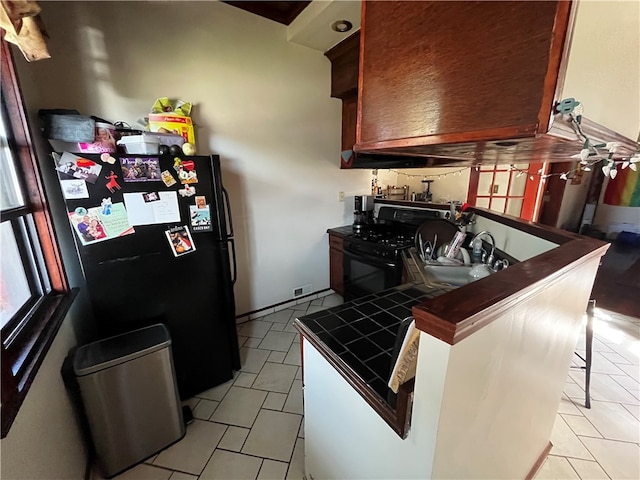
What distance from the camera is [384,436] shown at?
0.82m

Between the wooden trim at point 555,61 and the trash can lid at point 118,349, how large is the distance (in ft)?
5.66

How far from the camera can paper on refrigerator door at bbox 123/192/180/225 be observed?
147 cm

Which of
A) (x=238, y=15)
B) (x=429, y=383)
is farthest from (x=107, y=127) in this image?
(x=429, y=383)

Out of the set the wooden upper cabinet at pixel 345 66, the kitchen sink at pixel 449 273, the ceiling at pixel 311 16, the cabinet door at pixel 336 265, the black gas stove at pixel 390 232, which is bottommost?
the cabinet door at pixel 336 265

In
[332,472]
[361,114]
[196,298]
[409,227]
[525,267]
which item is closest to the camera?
[361,114]

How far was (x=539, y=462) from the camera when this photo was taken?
1.43 metres

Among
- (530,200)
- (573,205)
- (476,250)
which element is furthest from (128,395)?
(573,205)

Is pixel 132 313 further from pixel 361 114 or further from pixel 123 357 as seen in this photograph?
pixel 361 114

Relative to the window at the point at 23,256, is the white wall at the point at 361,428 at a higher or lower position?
lower

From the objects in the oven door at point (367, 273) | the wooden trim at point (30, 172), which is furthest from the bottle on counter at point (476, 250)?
the wooden trim at point (30, 172)

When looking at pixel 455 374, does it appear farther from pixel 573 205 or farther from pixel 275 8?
pixel 573 205

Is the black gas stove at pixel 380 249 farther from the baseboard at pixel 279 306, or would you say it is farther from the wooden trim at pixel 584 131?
the wooden trim at pixel 584 131

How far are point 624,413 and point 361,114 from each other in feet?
8.52

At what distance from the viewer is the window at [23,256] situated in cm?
100
